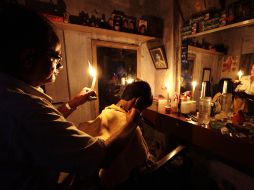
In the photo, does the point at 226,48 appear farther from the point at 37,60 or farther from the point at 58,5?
the point at 58,5

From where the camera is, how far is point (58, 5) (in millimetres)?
1706

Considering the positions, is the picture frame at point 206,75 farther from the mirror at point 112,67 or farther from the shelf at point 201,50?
the mirror at point 112,67

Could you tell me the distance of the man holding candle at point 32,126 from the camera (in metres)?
0.51

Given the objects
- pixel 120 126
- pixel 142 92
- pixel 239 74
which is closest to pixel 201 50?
pixel 239 74

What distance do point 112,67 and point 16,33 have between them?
1650 mm

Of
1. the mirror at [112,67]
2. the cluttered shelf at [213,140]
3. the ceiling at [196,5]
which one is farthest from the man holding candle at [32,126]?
the ceiling at [196,5]

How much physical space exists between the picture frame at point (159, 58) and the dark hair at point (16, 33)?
1.95 metres

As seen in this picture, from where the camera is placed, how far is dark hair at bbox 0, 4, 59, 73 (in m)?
0.58

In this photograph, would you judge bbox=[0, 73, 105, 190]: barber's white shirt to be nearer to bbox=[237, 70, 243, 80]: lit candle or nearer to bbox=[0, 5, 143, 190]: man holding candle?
bbox=[0, 5, 143, 190]: man holding candle

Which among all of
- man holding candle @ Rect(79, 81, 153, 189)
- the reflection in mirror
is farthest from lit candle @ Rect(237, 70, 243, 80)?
man holding candle @ Rect(79, 81, 153, 189)

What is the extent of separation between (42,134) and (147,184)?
0.87 m

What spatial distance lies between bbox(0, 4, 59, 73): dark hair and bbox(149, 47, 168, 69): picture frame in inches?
76.9

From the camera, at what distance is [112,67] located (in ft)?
7.25

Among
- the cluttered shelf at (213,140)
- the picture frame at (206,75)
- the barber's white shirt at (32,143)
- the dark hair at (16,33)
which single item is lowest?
the cluttered shelf at (213,140)
